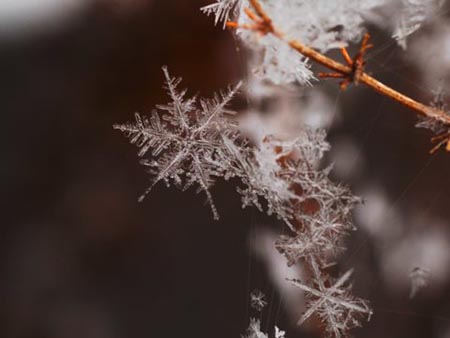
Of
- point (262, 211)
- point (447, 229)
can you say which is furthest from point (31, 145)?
point (447, 229)

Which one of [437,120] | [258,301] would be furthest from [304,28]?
[258,301]

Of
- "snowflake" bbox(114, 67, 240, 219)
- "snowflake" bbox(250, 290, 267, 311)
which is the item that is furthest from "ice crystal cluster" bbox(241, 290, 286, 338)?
"snowflake" bbox(114, 67, 240, 219)

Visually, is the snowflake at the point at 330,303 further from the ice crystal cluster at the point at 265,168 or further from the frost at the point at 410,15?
the frost at the point at 410,15

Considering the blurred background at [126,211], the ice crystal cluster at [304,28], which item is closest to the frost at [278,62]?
the ice crystal cluster at [304,28]

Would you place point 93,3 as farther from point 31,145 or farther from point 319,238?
point 319,238

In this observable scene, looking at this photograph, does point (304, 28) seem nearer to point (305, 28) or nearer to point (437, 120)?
point (305, 28)

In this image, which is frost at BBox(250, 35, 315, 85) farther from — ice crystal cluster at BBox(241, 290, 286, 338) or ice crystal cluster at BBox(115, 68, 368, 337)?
ice crystal cluster at BBox(241, 290, 286, 338)
